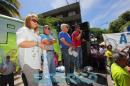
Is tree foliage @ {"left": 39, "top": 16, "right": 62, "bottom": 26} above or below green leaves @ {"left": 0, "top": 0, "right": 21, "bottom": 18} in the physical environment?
above

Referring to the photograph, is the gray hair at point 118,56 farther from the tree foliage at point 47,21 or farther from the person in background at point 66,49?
the tree foliage at point 47,21

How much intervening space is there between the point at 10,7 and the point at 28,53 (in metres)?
14.8

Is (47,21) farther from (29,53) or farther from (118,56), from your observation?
(118,56)

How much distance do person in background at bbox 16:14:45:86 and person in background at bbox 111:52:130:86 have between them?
1.29 m

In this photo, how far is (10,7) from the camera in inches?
775

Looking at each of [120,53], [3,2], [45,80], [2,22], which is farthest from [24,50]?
[3,2]

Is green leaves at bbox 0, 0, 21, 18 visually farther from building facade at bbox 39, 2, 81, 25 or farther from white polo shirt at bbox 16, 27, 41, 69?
building facade at bbox 39, 2, 81, 25

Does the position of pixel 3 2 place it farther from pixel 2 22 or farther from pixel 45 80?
pixel 45 80

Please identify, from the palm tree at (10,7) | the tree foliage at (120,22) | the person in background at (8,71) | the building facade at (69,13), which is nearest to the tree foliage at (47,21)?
the palm tree at (10,7)

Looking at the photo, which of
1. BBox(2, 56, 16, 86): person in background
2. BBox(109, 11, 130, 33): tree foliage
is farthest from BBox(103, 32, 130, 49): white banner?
BBox(109, 11, 130, 33): tree foliage

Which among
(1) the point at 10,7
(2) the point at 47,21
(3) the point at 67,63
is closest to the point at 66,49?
(3) the point at 67,63

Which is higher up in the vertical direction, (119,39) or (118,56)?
(119,39)

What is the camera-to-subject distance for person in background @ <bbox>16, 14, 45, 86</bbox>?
17.3ft

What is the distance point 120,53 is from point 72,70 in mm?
3647
